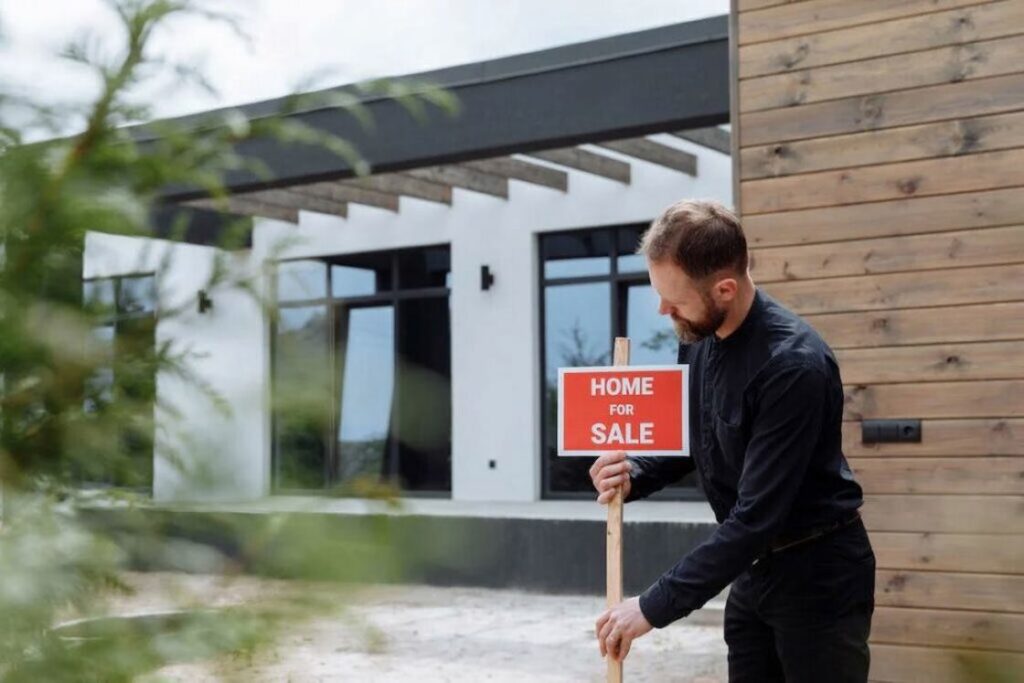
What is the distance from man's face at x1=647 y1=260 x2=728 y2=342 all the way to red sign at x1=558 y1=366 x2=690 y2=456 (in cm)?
31

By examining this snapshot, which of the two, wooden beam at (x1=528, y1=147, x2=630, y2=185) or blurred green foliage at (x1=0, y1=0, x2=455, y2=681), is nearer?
blurred green foliage at (x1=0, y1=0, x2=455, y2=681)

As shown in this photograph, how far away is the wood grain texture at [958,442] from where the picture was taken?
4406mm

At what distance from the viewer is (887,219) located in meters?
4.67

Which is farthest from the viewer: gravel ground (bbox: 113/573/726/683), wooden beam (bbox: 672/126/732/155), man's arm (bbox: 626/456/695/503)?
wooden beam (bbox: 672/126/732/155)

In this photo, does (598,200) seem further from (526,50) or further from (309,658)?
(309,658)

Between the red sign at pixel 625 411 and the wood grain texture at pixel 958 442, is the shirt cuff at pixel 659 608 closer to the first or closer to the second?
the red sign at pixel 625 411

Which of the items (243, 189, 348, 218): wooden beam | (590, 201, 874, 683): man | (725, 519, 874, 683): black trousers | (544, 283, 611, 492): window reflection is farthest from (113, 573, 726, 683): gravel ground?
(243, 189, 348, 218): wooden beam

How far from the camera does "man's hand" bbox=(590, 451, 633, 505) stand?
3.05m

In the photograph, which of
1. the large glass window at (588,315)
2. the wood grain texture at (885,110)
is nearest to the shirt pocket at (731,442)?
the wood grain texture at (885,110)

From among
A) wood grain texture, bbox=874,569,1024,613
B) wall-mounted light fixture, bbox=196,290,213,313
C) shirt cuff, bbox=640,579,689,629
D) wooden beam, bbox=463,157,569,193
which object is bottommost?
wood grain texture, bbox=874,569,1024,613

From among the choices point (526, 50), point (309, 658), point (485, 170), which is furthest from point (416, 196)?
point (309, 658)

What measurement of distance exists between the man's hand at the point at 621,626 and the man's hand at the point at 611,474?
1.29 ft

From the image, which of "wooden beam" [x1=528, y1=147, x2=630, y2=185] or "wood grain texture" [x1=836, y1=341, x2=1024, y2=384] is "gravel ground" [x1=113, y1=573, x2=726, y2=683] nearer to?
"wood grain texture" [x1=836, y1=341, x2=1024, y2=384]

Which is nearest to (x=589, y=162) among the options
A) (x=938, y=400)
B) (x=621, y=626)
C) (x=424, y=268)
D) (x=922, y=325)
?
(x=424, y=268)
